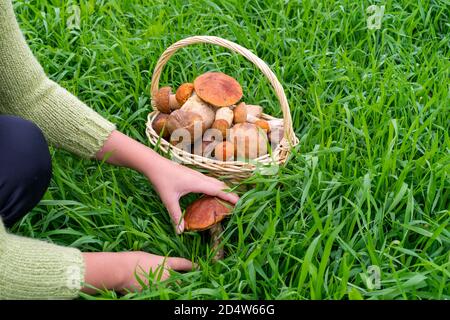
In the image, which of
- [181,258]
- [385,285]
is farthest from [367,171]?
[181,258]

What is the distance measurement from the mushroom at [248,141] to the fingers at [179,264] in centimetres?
37

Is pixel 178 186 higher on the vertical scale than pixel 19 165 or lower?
lower

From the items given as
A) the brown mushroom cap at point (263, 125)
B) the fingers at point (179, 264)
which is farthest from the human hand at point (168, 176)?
the brown mushroom cap at point (263, 125)

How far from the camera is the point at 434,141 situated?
6.05 ft

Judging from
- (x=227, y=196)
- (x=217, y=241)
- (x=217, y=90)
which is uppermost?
(x=217, y=90)

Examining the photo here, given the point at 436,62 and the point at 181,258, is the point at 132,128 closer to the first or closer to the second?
the point at 181,258

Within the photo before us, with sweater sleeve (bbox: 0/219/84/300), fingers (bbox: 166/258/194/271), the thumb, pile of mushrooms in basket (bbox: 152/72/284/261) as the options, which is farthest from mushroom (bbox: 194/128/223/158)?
sweater sleeve (bbox: 0/219/84/300)

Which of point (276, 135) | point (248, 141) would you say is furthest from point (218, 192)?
point (276, 135)

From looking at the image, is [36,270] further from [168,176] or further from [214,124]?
[214,124]

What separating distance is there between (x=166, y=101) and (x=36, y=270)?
0.83 metres

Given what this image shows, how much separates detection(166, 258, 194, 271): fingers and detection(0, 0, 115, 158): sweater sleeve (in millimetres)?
387

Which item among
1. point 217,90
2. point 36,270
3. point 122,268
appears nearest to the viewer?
point 36,270

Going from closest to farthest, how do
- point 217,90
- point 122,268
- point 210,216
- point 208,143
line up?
point 122,268 < point 210,216 < point 208,143 < point 217,90

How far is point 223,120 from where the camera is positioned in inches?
74.5
